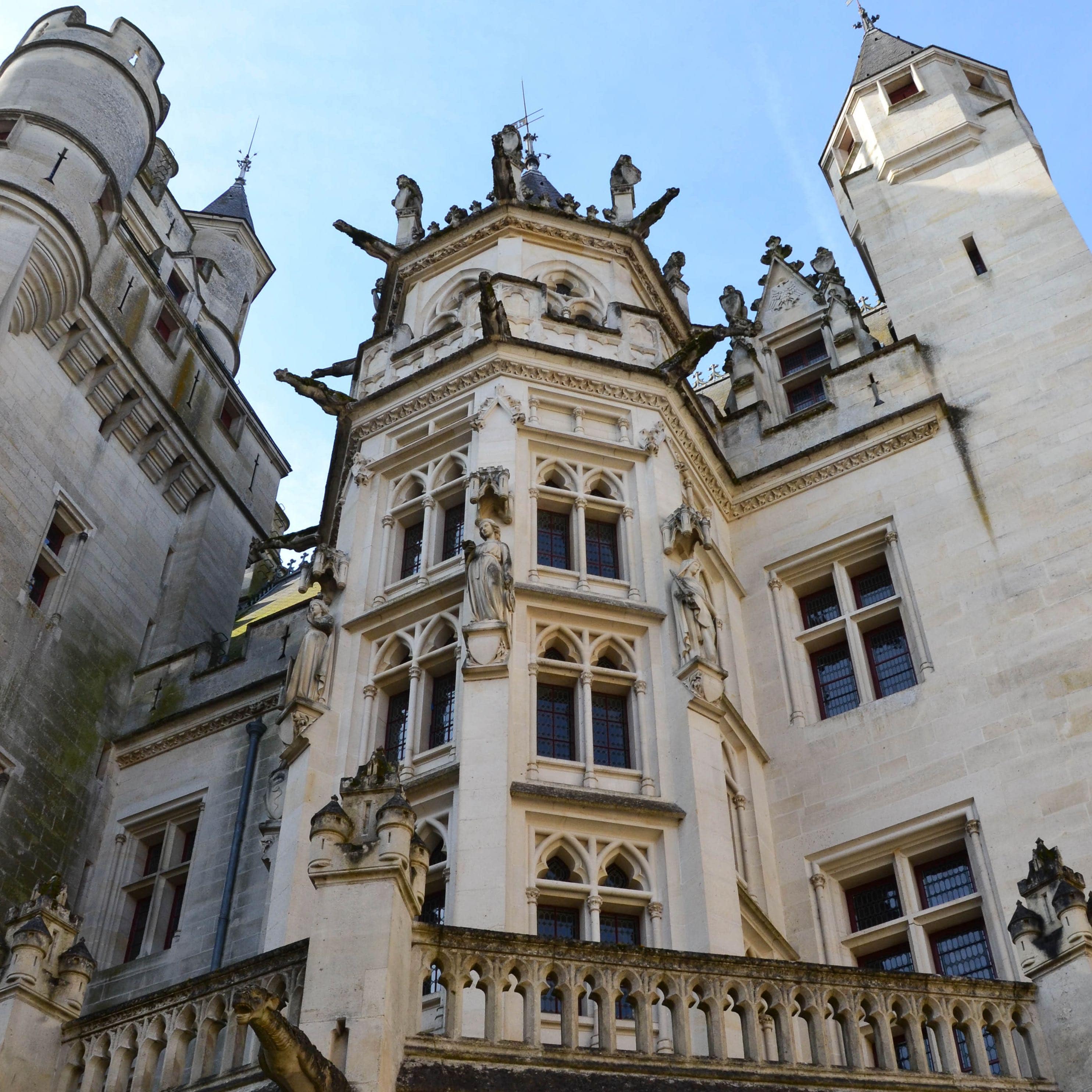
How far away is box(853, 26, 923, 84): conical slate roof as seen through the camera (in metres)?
26.0

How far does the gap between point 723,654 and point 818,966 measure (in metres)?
7.89

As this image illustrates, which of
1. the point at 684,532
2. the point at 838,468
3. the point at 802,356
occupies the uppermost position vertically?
the point at 802,356

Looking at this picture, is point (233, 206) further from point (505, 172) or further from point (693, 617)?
point (693, 617)

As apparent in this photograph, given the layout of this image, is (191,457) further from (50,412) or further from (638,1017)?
(638,1017)

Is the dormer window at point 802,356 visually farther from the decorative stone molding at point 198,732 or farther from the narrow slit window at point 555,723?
the decorative stone molding at point 198,732

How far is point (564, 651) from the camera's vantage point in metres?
15.5

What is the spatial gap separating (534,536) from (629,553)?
3.87 feet

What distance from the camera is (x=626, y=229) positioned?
71.8 ft

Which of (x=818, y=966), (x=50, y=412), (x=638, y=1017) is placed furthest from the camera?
(x=50, y=412)

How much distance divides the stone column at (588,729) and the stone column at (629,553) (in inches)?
55.4

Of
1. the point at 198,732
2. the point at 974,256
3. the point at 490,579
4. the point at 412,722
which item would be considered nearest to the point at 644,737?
the point at 490,579

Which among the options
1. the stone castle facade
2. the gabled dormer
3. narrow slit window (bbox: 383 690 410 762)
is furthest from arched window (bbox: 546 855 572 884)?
the gabled dormer

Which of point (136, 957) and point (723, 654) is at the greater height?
point (723, 654)

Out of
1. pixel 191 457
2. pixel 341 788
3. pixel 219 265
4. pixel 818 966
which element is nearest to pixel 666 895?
pixel 818 966
